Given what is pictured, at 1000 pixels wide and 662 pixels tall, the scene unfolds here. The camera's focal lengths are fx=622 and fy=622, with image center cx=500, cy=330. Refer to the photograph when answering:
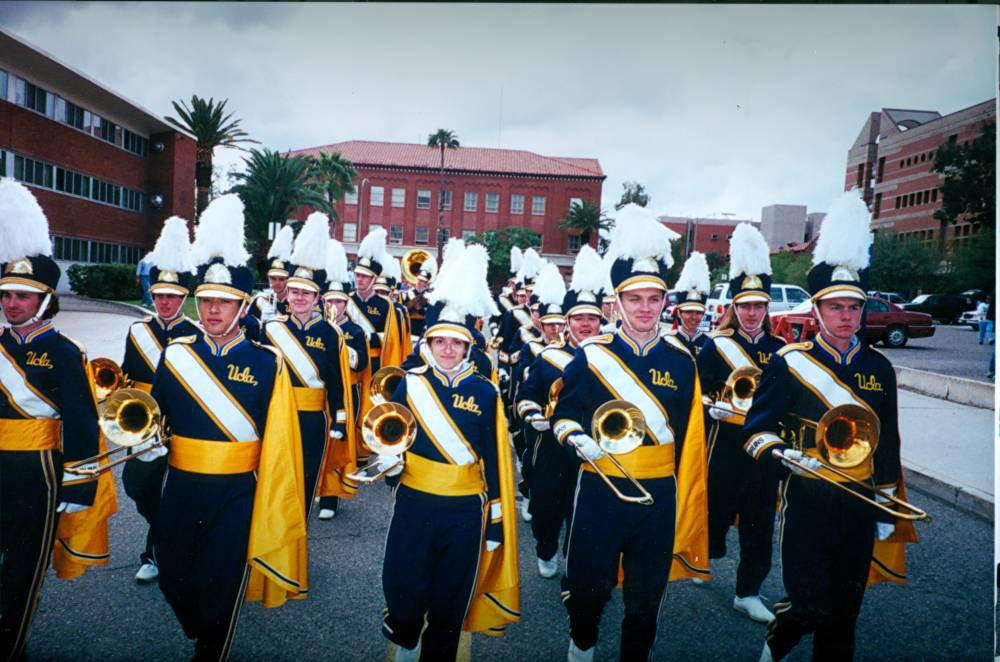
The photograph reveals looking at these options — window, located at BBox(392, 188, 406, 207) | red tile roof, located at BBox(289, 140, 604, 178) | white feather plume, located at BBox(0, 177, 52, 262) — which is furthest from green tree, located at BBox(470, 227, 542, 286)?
white feather plume, located at BBox(0, 177, 52, 262)

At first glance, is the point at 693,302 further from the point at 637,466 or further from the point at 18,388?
the point at 18,388

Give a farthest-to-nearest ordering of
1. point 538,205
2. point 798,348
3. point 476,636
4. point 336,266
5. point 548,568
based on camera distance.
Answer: point 538,205, point 336,266, point 548,568, point 476,636, point 798,348

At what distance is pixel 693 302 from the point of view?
22.9ft

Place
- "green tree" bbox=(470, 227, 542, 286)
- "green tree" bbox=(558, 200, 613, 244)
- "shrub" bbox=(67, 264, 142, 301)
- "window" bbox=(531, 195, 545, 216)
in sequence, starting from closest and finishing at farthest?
"shrub" bbox=(67, 264, 142, 301) → "green tree" bbox=(558, 200, 613, 244) → "window" bbox=(531, 195, 545, 216) → "green tree" bbox=(470, 227, 542, 286)

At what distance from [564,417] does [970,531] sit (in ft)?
16.6

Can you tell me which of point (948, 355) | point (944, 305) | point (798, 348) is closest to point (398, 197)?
point (944, 305)

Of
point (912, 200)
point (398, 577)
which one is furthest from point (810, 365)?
point (912, 200)

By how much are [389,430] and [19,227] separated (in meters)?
2.66

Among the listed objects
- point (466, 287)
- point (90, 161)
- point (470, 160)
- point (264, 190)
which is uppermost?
point (470, 160)

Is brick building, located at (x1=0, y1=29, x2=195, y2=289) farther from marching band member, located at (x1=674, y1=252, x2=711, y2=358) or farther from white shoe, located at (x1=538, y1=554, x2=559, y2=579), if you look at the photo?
white shoe, located at (x1=538, y1=554, x2=559, y2=579)

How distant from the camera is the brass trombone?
11.2ft

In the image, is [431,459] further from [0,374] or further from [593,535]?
[0,374]

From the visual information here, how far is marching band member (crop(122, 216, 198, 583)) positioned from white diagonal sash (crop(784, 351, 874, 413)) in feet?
14.1

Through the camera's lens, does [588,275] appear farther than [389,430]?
Yes
